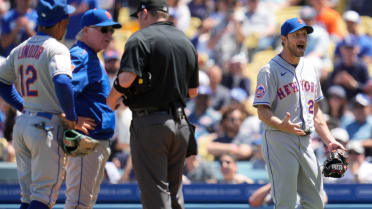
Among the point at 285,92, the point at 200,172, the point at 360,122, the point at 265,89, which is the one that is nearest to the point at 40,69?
the point at 265,89

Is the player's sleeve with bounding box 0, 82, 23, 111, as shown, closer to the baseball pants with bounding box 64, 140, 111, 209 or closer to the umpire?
the baseball pants with bounding box 64, 140, 111, 209

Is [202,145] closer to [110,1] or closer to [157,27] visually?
[110,1]

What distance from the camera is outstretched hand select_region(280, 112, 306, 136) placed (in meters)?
5.31

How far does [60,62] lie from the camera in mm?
5098

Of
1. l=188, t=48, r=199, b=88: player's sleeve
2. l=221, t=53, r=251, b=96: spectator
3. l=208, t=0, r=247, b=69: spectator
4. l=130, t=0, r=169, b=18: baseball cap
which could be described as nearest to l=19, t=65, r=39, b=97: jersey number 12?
l=130, t=0, r=169, b=18: baseball cap

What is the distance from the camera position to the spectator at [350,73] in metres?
10.6

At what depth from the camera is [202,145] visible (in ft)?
33.9

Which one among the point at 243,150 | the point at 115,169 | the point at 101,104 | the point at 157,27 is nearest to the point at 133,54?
the point at 157,27

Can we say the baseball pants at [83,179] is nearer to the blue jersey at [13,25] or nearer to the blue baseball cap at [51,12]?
the blue baseball cap at [51,12]

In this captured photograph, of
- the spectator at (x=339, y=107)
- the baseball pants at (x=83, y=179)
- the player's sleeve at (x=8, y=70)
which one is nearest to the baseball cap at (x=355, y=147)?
the spectator at (x=339, y=107)

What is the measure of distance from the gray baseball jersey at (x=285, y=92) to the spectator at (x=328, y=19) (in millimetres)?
6971

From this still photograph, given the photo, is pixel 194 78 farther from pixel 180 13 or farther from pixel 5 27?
pixel 180 13

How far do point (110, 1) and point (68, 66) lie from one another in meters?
6.35

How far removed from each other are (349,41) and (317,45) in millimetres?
558
